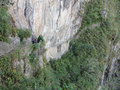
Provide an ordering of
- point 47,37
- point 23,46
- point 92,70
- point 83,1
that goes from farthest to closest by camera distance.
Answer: point 83,1 < point 92,70 < point 47,37 < point 23,46

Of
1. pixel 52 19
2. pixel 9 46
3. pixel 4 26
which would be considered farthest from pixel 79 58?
pixel 4 26

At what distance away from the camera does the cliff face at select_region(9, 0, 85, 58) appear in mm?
12781

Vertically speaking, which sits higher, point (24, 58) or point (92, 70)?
point (24, 58)

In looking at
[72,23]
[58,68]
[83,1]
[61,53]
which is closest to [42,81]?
[58,68]

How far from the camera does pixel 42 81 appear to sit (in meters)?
13.0

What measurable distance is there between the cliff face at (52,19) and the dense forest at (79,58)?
0.47 metres

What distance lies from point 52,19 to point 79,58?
2979mm

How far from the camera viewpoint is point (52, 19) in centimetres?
1483

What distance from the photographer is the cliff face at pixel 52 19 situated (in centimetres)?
1278

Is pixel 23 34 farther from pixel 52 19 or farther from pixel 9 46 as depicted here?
pixel 52 19

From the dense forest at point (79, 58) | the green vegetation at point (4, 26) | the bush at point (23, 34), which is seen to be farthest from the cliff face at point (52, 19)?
the green vegetation at point (4, 26)

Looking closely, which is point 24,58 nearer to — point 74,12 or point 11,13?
point 11,13

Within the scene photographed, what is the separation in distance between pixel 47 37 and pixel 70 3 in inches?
104

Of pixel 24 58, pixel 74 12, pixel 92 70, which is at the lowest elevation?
pixel 92 70
